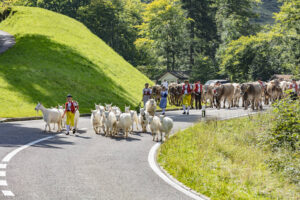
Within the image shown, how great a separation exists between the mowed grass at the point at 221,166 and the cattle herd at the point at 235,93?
34.2 feet

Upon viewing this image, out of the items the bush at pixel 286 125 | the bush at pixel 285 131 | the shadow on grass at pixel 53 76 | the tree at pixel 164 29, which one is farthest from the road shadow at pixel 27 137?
the tree at pixel 164 29

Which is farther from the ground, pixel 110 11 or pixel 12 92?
pixel 110 11

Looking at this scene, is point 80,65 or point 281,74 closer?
point 80,65

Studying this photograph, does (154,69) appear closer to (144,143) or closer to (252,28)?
(252,28)

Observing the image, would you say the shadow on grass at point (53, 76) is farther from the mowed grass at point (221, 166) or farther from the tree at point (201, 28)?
the tree at point (201, 28)

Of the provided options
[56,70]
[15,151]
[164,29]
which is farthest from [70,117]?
[164,29]

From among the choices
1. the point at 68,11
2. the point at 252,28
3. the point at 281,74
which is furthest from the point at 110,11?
the point at 281,74

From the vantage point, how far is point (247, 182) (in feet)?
32.4

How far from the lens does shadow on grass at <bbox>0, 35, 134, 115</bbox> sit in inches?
1328

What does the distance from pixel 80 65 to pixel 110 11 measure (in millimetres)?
45262

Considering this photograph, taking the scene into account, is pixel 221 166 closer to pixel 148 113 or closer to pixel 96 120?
pixel 148 113

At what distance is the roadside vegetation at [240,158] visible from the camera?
9344mm

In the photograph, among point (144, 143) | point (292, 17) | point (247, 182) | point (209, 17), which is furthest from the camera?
point (209, 17)

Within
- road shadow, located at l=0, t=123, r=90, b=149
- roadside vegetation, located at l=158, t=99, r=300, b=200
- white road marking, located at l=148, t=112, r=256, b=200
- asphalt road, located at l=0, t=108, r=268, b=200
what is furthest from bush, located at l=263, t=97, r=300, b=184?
road shadow, located at l=0, t=123, r=90, b=149
